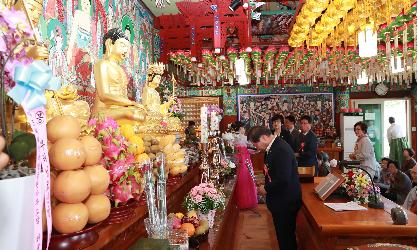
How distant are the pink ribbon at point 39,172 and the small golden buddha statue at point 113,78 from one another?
1.81 metres

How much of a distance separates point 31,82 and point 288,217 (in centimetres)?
325

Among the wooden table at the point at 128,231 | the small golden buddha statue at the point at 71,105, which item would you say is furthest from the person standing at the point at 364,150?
the small golden buddha statue at the point at 71,105

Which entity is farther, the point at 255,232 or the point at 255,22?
the point at 255,22

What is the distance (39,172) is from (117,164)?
0.46 m

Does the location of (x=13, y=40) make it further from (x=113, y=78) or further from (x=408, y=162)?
(x=408, y=162)

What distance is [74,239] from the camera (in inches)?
38.1

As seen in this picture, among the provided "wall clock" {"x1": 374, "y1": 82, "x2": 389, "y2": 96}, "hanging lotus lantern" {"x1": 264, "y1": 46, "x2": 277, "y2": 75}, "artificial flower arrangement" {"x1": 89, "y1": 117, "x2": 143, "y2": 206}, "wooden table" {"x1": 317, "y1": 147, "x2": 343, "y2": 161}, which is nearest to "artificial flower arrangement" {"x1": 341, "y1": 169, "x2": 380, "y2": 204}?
"artificial flower arrangement" {"x1": 89, "y1": 117, "x2": 143, "y2": 206}

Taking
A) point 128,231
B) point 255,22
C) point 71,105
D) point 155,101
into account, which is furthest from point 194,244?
point 255,22

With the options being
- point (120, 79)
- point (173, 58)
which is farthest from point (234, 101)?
point (120, 79)

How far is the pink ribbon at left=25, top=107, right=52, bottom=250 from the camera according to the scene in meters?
0.81

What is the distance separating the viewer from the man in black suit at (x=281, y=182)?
356cm

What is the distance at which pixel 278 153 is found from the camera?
3564mm

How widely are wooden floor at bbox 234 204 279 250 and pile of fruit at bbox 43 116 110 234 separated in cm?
348

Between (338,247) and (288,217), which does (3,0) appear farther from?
(288,217)
